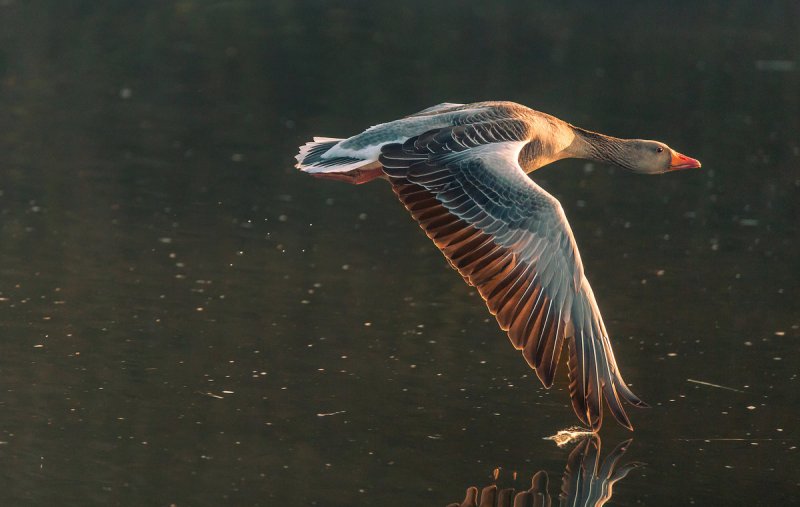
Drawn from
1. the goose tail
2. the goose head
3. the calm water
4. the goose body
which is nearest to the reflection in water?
the calm water

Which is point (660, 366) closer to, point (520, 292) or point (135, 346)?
point (520, 292)

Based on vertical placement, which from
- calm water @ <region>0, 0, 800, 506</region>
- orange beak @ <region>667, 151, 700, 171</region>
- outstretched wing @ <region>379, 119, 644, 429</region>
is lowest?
calm water @ <region>0, 0, 800, 506</region>

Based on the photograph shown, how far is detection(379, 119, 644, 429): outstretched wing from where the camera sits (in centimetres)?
701

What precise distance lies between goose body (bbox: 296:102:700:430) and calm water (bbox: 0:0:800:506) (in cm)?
60

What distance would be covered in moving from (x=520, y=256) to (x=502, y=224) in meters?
0.21

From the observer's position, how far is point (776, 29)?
27.4 meters

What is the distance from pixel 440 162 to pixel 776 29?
21127 millimetres

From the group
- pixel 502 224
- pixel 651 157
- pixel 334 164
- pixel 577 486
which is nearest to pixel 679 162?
pixel 651 157

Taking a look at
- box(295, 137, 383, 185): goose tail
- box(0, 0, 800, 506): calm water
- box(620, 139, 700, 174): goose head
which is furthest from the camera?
box(620, 139, 700, 174): goose head

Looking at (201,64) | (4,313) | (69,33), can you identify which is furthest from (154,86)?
(4,313)

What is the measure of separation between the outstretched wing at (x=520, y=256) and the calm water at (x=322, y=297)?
21.0 inches

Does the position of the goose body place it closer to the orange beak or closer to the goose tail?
the goose tail

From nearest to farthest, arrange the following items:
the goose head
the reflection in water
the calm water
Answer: the reflection in water < the calm water < the goose head

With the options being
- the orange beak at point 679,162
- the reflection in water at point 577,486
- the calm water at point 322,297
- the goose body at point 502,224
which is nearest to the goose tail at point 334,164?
the goose body at point 502,224
